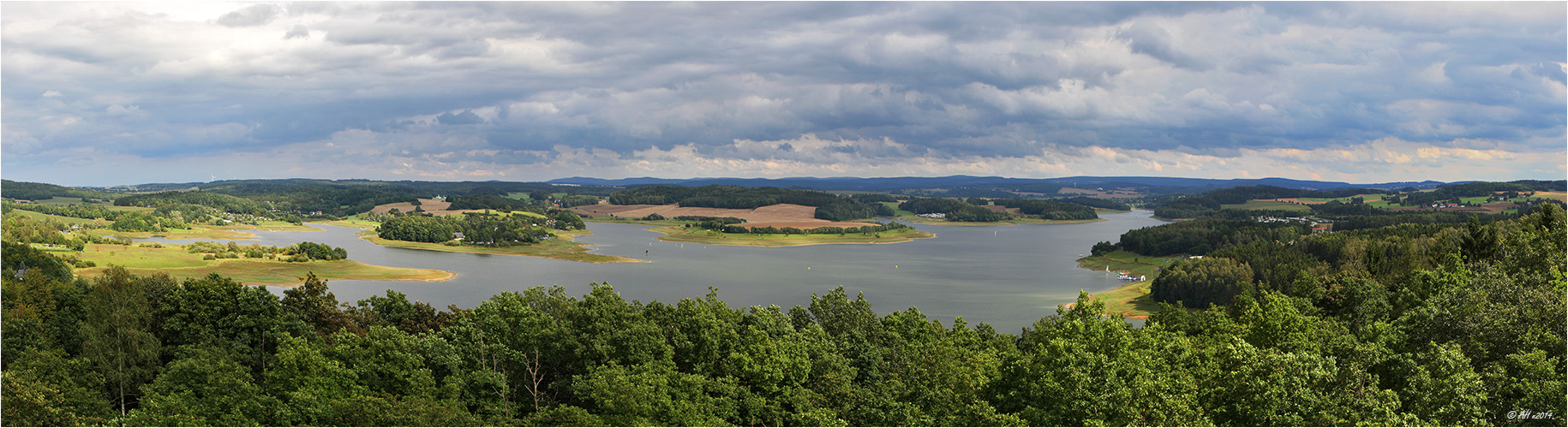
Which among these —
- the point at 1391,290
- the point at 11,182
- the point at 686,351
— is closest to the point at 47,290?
the point at 686,351

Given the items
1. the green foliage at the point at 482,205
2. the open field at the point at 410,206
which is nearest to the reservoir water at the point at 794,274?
the green foliage at the point at 482,205

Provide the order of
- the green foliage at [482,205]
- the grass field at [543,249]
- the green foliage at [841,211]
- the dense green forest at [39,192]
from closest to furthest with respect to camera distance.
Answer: the grass field at [543,249]
the dense green forest at [39,192]
the green foliage at [482,205]
the green foliage at [841,211]

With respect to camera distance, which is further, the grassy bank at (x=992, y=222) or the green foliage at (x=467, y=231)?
the grassy bank at (x=992, y=222)

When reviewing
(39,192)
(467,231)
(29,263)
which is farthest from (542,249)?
(39,192)

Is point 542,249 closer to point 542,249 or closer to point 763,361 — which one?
point 542,249

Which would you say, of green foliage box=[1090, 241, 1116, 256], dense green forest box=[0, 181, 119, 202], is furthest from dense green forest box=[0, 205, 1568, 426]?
dense green forest box=[0, 181, 119, 202]

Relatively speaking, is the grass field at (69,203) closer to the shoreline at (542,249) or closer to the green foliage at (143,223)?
the green foliage at (143,223)

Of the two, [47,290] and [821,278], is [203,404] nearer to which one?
[47,290]

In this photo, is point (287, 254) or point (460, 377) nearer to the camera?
point (460, 377)
